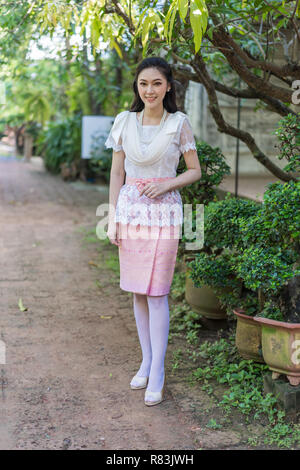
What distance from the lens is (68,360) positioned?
3852 mm

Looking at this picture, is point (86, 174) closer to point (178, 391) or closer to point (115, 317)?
point (115, 317)

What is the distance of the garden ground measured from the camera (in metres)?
2.90

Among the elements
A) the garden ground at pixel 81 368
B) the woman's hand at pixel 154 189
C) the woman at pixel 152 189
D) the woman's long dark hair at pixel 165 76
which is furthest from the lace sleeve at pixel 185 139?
the garden ground at pixel 81 368

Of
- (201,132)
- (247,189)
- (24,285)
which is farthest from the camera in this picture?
(201,132)

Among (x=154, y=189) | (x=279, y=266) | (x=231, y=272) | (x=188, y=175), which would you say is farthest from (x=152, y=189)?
(x=231, y=272)

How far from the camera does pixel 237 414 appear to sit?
3119 millimetres

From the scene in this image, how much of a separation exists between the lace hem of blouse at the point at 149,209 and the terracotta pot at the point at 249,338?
0.74m

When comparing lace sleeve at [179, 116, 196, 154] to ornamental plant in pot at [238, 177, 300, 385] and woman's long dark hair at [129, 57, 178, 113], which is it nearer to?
woman's long dark hair at [129, 57, 178, 113]

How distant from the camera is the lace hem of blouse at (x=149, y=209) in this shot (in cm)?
320

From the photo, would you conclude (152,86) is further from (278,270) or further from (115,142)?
(278,270)

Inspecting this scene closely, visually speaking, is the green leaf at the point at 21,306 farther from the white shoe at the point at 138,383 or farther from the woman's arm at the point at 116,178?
the woman's arm at the point at 116,178

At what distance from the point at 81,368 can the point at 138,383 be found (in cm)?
47

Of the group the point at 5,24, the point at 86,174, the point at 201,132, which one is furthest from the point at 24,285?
the point at 86,174
